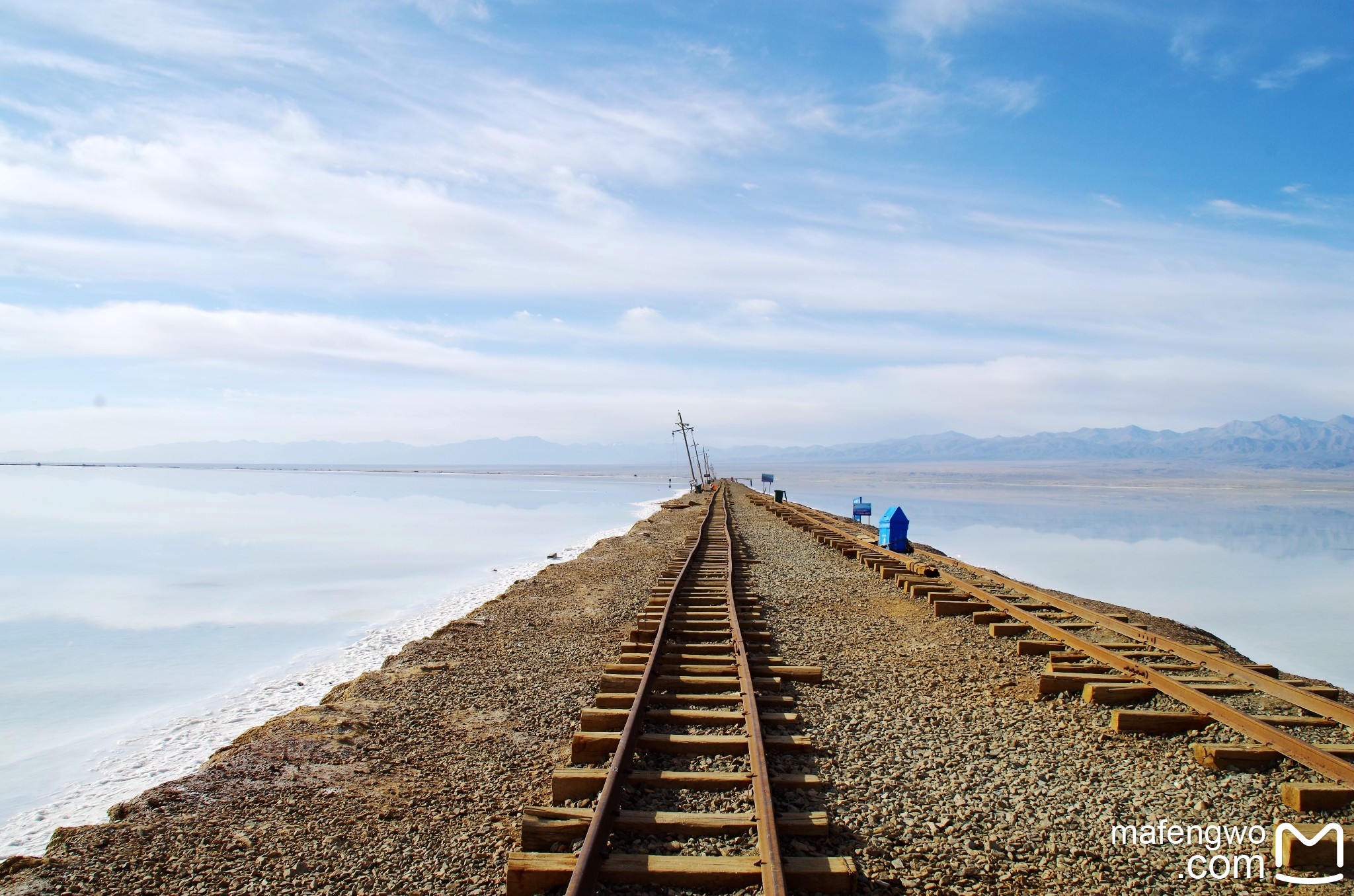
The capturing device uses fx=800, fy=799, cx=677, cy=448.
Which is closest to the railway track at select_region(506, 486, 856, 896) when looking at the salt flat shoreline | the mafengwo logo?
the salt flat shoreline

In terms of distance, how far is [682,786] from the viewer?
4.60 metres

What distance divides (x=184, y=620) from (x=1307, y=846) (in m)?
14.5

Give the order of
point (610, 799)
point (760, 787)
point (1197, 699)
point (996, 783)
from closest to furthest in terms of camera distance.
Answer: point (610, 799) → point (760, 787) → point (996, 783) → point (1197, 699)

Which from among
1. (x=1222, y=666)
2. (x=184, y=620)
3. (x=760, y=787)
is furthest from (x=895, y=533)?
(x=760, y=787)

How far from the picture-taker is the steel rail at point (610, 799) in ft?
11.4

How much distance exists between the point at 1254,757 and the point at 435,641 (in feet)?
27.1

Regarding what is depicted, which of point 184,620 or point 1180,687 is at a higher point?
point 1180,687

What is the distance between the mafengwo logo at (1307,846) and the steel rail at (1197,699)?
0.81 meters

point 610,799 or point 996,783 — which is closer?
point 610,799

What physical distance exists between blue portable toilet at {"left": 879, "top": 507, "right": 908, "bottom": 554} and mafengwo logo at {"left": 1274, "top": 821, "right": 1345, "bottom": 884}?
45.7 ft

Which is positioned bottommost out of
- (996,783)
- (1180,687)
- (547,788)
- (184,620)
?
(184,620)

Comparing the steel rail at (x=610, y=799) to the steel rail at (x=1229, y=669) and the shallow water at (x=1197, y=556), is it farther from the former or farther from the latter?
the shallow water at (x=1197, y=556)

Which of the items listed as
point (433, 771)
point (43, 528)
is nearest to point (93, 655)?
point (433, 771)

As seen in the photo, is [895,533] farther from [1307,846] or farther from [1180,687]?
[1307,846]
